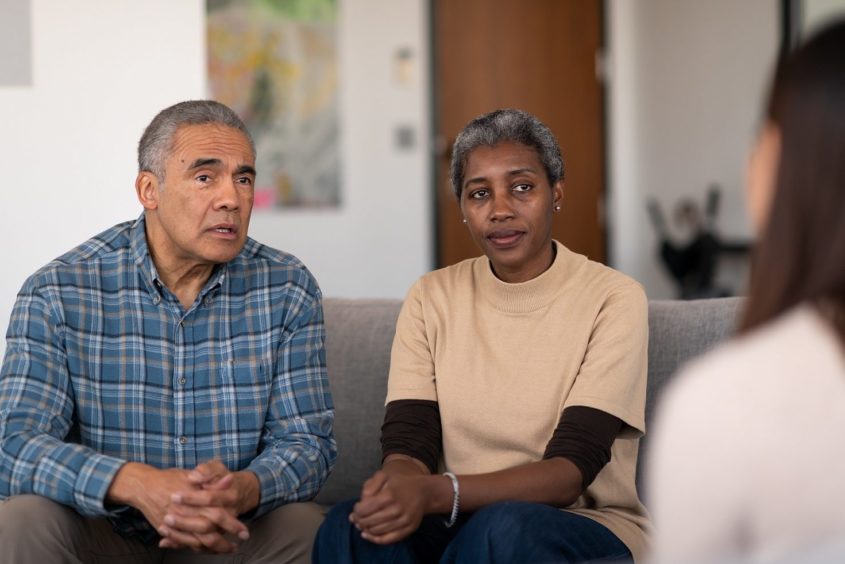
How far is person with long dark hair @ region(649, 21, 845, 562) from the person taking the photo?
0.99m

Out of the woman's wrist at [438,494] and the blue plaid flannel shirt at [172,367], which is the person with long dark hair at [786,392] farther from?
the blue plaid flannel shirt at [172,367]

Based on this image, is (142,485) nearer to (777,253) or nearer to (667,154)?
(777,253)

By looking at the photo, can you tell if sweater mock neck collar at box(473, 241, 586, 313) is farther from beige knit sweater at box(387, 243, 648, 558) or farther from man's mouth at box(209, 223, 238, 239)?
man's mouth at box(209, 223, 238, 239)

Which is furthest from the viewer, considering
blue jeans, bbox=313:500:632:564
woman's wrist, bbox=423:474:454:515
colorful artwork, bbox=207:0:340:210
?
colorful artwork, bbox=207:0:340:210

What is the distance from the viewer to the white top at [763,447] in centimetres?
99

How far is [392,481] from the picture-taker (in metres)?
1.92

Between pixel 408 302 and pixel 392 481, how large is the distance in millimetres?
541

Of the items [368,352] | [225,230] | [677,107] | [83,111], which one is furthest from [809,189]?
[677,107]

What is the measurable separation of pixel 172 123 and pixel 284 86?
349 cm


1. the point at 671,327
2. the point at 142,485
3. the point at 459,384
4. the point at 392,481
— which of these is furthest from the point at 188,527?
the point at 671,327

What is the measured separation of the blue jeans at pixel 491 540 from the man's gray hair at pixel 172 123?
2.61ft

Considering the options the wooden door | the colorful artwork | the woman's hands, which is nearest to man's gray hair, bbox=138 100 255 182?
the woman's hands

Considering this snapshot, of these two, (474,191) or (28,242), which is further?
(28,242)

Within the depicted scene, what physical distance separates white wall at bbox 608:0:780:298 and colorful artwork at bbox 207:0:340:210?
69.0 inches
